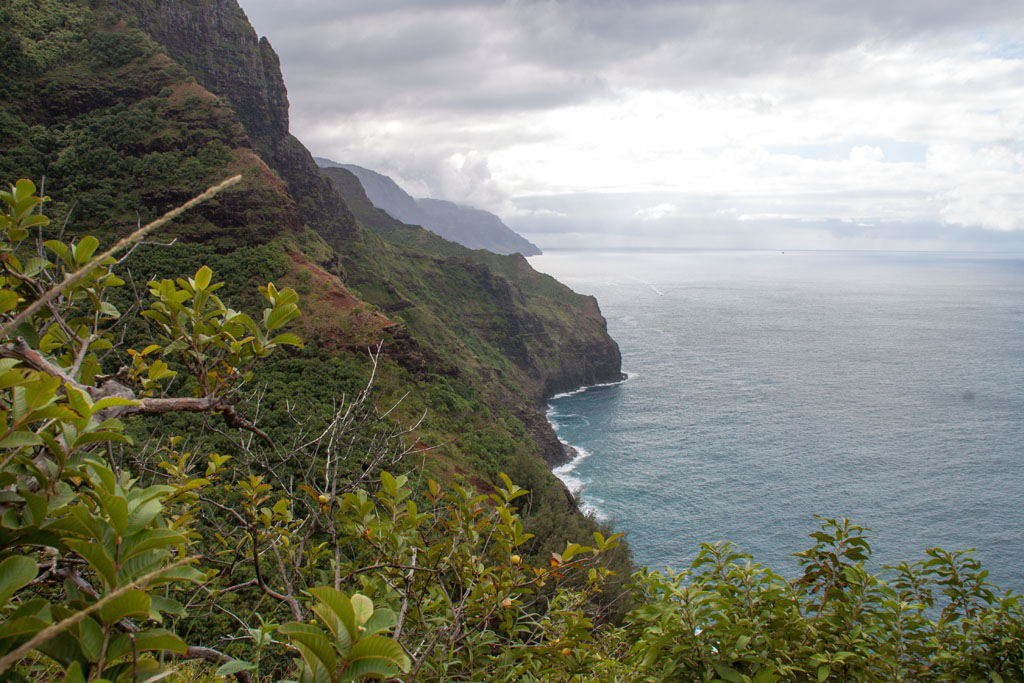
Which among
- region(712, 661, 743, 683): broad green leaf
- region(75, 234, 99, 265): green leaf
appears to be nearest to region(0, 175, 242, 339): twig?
region(75, 234, 99, 265): green leaf

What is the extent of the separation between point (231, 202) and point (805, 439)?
159 ft

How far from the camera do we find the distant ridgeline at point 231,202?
89.4ft

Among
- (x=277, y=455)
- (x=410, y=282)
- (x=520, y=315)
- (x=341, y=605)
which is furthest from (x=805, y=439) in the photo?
(x=341, y=605)

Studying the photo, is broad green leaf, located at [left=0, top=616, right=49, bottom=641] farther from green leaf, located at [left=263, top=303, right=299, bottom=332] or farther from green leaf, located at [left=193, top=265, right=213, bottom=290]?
green leaf, located at [left=193, top=265, right=213, bottom=290]

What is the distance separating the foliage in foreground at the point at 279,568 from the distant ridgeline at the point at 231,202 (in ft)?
42.7

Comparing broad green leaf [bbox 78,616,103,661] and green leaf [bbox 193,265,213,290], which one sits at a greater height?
green leaf [bbox 193,265,213,290]

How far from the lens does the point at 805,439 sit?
167 feet

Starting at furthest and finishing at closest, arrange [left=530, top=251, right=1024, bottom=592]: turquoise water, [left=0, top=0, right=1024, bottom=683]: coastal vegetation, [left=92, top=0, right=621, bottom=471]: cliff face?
[left=92, top=0, right=621, bottom=471]: cliff face, [left=530, top=251, right=1024, bottom=592]: turquoise water, [left=0, top=0, right=1024, bottom=683]: coastal vegetation

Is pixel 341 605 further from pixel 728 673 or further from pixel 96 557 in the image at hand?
pixel 728 673

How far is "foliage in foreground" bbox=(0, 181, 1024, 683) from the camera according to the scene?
5.64 ft

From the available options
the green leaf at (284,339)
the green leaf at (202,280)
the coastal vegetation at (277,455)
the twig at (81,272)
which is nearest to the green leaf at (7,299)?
the coastal vegetation at (277,455)

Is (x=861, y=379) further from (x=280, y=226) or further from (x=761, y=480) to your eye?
(x=280, y=226)

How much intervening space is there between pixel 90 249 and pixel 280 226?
35.4 m

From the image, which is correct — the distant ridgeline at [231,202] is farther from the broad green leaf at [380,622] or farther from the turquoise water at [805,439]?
the broad green leaf at [380,622]
